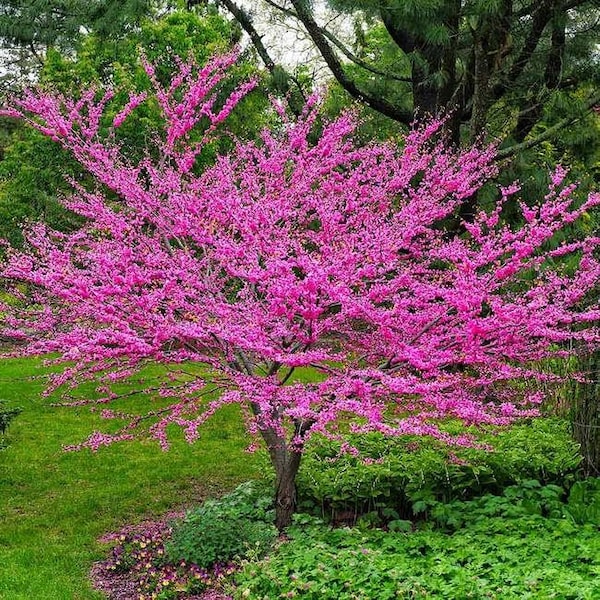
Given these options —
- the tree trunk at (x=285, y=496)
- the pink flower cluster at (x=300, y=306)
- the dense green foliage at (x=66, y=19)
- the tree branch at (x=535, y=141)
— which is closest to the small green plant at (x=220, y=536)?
the tree trunk at (x=285, y=496)

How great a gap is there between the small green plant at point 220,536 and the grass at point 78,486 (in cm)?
59

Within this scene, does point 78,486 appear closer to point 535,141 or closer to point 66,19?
point 535,141

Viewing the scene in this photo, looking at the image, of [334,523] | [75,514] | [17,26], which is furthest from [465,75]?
[17,26]

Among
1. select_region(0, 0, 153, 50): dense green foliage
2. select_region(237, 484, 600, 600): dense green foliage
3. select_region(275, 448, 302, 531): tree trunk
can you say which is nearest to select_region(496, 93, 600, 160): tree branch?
select_region(237, 484, 600, 600): dense green foliage

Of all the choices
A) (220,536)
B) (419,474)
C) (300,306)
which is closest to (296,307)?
(300,306)

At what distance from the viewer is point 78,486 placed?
6496mm

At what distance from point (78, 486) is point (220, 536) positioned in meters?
2.29

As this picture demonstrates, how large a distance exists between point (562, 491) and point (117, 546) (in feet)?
9.81

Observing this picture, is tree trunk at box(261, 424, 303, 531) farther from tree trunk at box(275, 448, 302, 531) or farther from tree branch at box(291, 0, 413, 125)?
tree branch at box(291, 0, 413, 125)

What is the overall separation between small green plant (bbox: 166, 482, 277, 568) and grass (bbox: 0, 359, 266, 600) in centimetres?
59

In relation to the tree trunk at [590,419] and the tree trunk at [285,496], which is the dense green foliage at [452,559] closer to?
the tree trunk at [285,496]

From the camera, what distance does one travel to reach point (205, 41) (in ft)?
50.0

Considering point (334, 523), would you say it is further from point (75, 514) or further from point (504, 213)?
point (504, 213)

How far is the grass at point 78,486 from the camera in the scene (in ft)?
15.8
